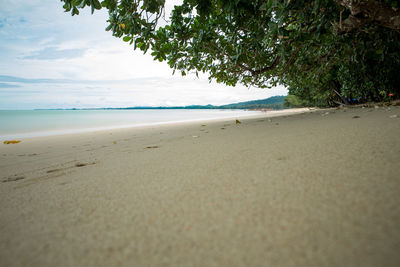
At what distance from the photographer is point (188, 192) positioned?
2.46ft

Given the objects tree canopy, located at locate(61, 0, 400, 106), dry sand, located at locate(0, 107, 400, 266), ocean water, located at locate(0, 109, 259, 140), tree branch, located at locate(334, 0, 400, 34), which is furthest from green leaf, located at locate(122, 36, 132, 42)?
ocean water, located at locate(0, 109, 259, 140)

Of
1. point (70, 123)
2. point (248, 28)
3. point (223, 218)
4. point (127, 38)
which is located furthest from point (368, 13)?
point (70, 123)

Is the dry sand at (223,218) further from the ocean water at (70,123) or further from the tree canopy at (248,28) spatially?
the ocean water at (70,123)

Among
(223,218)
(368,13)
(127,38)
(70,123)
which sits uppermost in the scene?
(127,38)

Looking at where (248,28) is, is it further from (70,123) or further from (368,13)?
(70,123)

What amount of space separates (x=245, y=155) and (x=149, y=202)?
74 cm

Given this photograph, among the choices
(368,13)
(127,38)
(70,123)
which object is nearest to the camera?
(368,13)

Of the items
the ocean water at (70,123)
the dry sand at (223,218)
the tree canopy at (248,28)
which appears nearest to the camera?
the dry sand at (223,218)

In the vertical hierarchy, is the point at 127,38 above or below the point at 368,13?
above

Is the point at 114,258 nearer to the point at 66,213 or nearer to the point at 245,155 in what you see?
the point at 66,213

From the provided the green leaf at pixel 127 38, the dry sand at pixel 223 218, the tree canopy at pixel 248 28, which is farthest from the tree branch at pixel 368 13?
the green leaf at pixel 127 38

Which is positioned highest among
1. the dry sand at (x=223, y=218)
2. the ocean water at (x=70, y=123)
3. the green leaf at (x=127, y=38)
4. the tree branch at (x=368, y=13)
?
the green leaf at (x=127, y=38)

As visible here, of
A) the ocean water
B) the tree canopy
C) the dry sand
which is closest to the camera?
the dry sand

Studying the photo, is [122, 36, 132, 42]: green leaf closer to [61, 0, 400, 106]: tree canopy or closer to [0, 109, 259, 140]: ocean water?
[61, 0, 400, 106]: tree canopy
